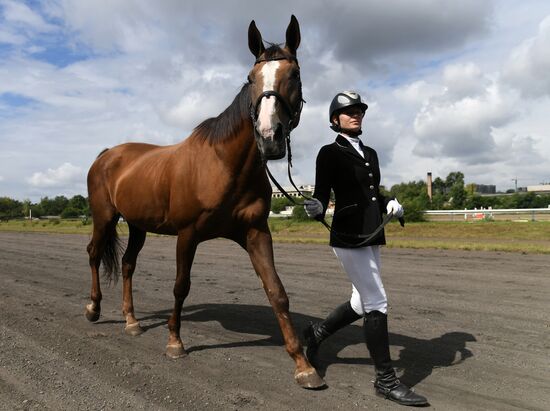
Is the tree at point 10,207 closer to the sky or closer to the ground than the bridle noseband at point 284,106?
closer to the sky

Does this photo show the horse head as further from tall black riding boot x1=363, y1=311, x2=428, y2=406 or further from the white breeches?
tall black riding boot x1=363, y1=311, x2=428, y2=406

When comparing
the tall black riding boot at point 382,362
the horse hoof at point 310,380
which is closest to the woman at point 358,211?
the tall black riding boot at point 382,362

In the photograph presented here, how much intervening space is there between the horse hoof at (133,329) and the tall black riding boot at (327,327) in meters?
2.23

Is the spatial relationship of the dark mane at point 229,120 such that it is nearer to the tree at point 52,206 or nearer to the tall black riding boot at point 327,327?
the tall black riding boot at point 327,327

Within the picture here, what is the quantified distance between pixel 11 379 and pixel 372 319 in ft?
9.76

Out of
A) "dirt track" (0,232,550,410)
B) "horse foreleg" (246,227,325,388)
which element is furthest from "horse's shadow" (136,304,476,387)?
"horse foreleg" (246,227,325,388)

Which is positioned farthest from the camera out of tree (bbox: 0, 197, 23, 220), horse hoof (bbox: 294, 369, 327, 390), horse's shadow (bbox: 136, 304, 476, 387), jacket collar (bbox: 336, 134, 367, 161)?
tree (bbox: 0, 197, 23, 220)

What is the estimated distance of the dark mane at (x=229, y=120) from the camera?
4.29m

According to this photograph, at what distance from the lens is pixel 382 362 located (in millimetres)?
3557

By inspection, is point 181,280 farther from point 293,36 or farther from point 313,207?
point 293,36

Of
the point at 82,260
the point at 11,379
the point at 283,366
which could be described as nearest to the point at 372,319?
the point at 283,366

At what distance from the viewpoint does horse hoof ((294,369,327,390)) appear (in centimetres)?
366

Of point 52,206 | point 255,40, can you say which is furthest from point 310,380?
point 52,206

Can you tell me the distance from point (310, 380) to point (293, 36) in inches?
111
